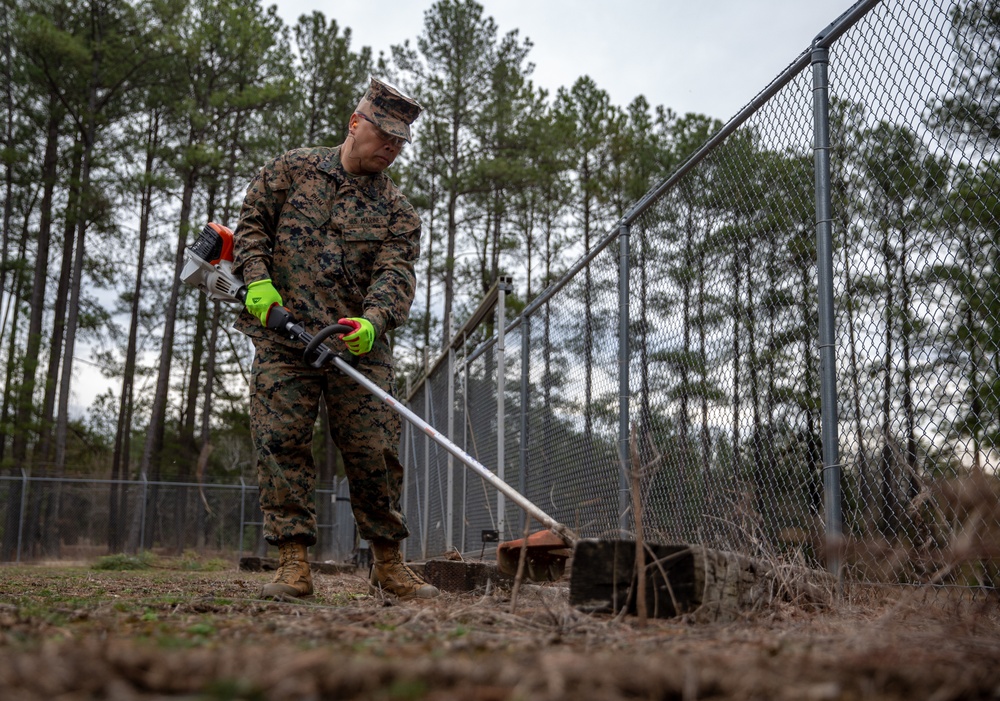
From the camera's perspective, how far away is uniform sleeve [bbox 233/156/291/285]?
4.25 m

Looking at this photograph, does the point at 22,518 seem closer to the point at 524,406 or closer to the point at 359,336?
the point at 524,406

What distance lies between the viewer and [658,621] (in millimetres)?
2760

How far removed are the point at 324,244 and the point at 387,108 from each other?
2.24 feet

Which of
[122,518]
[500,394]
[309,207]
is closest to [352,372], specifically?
[309,207]

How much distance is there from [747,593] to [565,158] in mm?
21896

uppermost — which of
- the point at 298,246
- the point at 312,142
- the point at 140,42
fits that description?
the point at 140,42

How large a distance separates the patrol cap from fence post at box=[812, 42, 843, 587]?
179cm

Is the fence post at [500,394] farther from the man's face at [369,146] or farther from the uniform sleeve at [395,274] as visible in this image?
the man's face at [369,146]

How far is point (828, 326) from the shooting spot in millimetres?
3314

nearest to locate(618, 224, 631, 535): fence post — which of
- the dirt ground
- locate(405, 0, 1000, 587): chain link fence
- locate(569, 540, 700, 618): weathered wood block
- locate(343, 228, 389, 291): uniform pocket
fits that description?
locate(405, 0, 1000, 587): chain link fence

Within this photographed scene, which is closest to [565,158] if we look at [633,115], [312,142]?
[633,115]

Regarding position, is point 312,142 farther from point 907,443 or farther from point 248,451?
point 907,443

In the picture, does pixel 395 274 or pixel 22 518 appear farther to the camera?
pixel 22 518

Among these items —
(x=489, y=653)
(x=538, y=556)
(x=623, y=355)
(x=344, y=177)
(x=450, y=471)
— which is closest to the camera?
(x=489, y=653)
